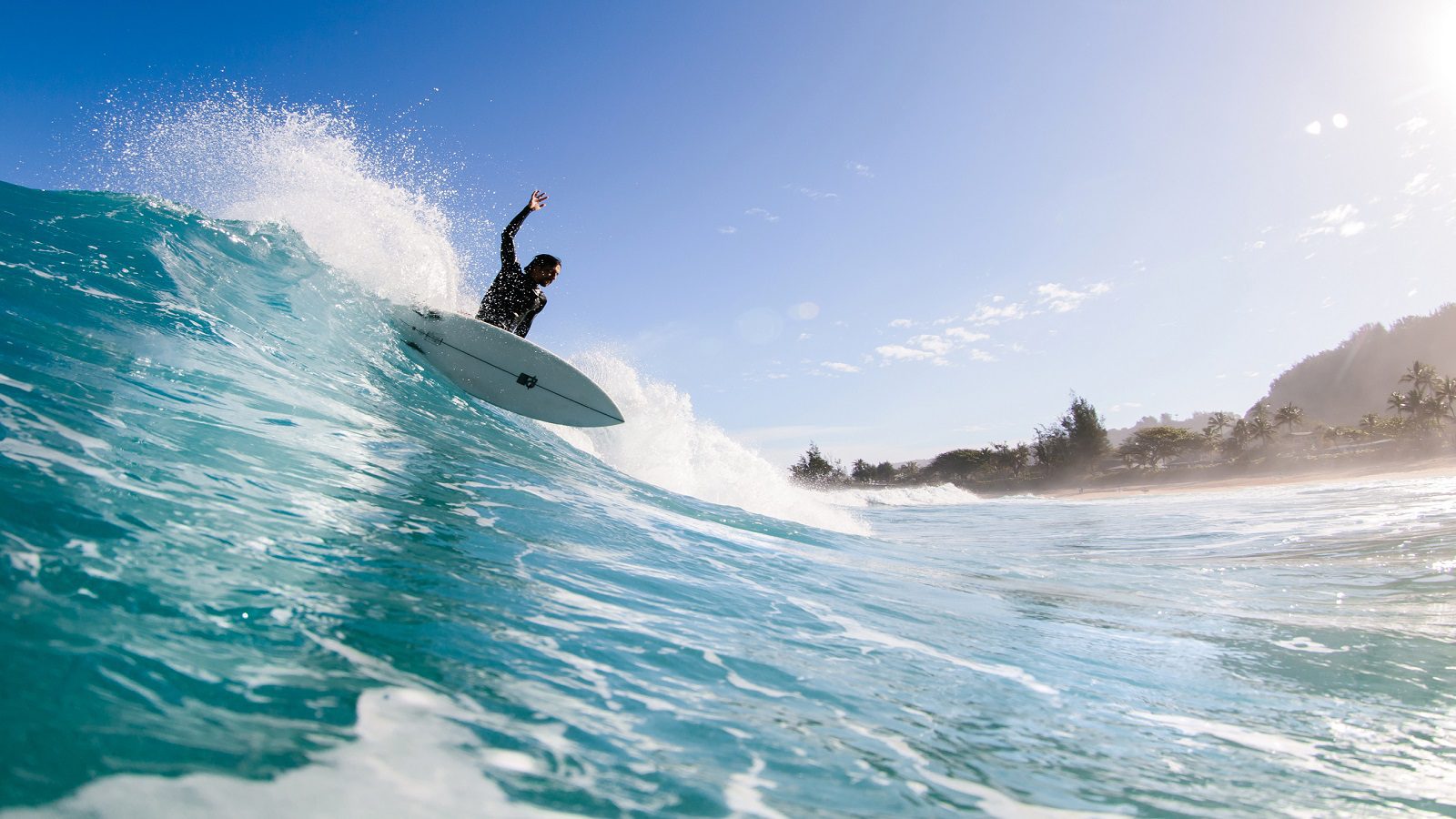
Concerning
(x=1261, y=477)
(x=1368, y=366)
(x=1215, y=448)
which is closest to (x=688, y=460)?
(x=1261, y=477)

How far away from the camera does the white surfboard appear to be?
8352 mm

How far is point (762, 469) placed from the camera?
15078mm

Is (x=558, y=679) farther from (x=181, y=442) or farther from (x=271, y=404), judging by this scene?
Answer: (x=271, y=404)

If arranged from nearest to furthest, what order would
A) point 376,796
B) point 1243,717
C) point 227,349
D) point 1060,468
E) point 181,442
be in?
1. point 376,796
2. point 1243,717
3. point 181,442
4. point 227,349
5. point 1060,468

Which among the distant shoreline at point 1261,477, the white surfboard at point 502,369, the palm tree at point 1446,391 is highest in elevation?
the palm tree at point 1446,391

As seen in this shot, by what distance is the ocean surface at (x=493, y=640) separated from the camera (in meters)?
1.72

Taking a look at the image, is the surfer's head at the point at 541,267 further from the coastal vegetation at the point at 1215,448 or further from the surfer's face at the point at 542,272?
the coastal vegetation at the point at 1215,448

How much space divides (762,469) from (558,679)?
1273 centimetres

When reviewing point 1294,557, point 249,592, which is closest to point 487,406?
point 249,592

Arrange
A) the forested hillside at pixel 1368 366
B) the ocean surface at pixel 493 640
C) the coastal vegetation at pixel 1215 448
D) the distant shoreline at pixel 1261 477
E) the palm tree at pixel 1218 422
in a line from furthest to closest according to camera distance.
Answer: the forested hillside at pixel 1368 366
the palm tree at pixel 1218 422
the coastal vegetation at pixel 1215 448
the distant shoreline at pixel 1261 477
the ocean surface at pixel 493 640

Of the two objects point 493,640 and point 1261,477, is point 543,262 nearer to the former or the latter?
point 493,640

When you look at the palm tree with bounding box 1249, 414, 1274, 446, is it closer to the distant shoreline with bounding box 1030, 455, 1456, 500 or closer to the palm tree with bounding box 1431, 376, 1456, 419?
the palm tree with bounding box 1431, 376, 1456, 419

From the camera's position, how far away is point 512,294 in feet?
29.4

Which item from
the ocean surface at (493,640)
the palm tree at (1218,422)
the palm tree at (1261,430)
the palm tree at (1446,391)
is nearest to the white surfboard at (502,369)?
the ocean surface at (493,640)
